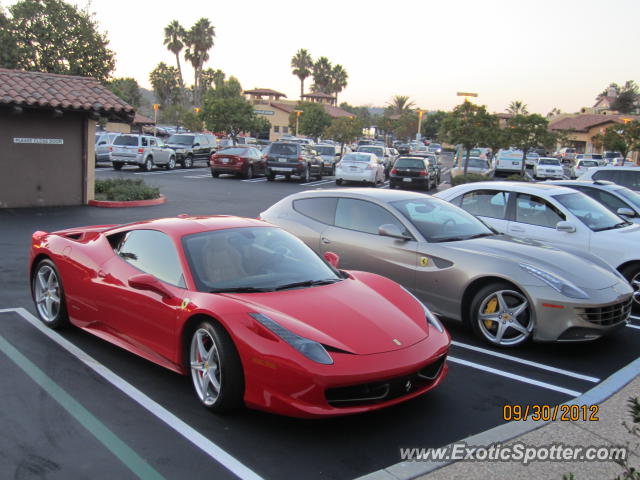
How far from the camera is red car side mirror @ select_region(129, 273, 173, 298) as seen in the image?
15.8 feet

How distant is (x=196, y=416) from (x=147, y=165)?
26.9 meters

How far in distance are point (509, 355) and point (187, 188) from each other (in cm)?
1864

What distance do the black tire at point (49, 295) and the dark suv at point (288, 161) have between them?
22.6 meters

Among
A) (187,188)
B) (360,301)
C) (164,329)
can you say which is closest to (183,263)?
(164,329)

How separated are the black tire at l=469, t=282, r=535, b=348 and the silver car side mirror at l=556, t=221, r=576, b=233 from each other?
227 cm

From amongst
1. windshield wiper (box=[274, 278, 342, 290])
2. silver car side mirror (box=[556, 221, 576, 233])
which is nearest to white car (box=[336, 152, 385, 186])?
silver car side mirror (box=[556, 221, 576, 233])

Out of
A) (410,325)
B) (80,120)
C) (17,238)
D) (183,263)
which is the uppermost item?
(80,120)

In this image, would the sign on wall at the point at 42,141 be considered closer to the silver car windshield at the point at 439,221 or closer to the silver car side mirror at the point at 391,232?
the silver car windshield at the point at 439,221

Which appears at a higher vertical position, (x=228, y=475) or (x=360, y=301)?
(x=360, y=301)

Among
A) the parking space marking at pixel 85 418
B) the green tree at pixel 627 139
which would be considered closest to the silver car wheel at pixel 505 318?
the parking space marking at pixel 85 418

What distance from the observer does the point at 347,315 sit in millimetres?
4531

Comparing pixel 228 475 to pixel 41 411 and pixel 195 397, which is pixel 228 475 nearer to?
pixel 195 397

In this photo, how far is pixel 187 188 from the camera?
2308cm

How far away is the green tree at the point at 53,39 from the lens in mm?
34219
